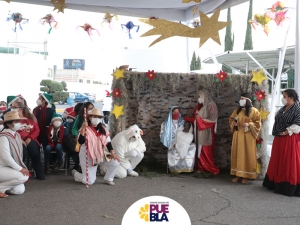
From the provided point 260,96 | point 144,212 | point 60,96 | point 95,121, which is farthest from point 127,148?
point 60,96

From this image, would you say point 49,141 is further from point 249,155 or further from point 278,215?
point 278,215

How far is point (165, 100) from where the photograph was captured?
6988 mm

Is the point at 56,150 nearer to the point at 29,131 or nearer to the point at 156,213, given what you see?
the point at 29,131

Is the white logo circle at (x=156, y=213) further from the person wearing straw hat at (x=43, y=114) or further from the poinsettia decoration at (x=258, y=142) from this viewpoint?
the person wearing straw hat at (x=43, y=114)

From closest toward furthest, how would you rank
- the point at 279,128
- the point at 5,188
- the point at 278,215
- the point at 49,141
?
the point at 278,215 → the point at 5,188 → the point at 279,128 → the point at 49,141

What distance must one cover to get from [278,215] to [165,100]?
3410 millimetres

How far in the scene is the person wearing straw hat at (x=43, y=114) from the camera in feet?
20.7

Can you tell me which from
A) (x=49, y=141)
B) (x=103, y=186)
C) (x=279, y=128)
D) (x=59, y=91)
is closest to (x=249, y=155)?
(x=279, y=128)

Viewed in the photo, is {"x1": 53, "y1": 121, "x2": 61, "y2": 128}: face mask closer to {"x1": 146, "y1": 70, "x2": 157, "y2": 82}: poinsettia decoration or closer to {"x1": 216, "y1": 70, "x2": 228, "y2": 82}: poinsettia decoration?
{"x1": 146, "y1": 70, "x2": 157, "y2": 82}: poinsettia decoration

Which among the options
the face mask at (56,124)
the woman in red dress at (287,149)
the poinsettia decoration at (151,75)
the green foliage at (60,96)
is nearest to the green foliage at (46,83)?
the green foliage at (60,96)

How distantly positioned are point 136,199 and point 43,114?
2640 millimetres

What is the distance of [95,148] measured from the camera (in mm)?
5375

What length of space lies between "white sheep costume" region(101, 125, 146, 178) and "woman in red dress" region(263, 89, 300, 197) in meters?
2.18

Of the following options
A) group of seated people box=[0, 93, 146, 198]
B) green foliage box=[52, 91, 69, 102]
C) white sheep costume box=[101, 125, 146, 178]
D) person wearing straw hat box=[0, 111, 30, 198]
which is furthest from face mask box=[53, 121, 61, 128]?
green foliage box=[52, 91, 69, 102]
